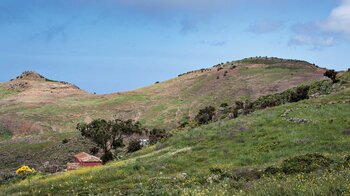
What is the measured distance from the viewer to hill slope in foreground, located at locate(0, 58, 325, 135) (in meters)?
93.8

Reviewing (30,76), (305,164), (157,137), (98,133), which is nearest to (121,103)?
(157,137)

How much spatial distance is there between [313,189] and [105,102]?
334ft

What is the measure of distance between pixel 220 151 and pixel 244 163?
371 centimetres

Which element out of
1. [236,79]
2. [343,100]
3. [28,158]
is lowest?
[28,158]

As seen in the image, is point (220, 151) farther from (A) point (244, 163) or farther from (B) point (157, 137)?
(B) point (157, 137)

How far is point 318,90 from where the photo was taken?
187 ft

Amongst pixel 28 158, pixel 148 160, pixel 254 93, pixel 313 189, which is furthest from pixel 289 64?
pixel 313 189

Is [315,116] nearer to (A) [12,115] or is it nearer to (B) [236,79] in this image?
(B) [236,79]

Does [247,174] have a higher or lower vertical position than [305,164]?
lower

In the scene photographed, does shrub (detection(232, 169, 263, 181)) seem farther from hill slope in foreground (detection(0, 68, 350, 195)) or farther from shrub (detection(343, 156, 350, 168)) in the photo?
shrub (detection(343, 156, 350, 168))

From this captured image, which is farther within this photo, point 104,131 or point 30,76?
point 30,76

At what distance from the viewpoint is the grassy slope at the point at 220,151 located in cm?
2194

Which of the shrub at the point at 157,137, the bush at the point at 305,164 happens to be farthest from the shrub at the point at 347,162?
the shrub at the point at 157,137

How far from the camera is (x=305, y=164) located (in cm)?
2086
